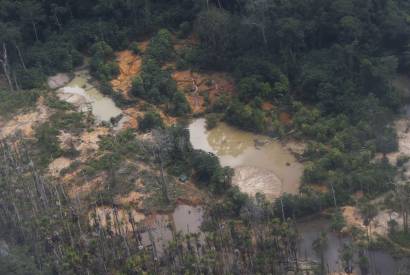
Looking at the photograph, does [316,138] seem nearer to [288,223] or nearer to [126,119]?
[288,223]

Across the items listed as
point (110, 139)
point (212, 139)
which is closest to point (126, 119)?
point (110, 139)

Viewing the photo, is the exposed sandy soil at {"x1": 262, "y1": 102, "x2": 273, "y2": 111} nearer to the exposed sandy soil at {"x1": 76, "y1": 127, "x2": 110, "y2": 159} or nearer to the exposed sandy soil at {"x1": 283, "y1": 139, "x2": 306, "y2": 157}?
the exposed sandy soil at {"x1": 283, "y1": 139, "x2": 306, "y2": 157}

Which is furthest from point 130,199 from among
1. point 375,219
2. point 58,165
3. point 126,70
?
point 126,70

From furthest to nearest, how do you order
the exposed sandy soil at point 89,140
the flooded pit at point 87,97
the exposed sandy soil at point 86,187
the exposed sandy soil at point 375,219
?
the flooded pit at point 87,97 → the exposed sandy soil at point 89,140 → the exposed sandy soil at point 86,187 → the exposed sandy soil at point 375,219

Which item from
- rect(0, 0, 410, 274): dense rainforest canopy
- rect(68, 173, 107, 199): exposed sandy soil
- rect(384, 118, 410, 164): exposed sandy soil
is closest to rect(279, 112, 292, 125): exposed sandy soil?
rect(0, 0, 410, 274): dense rainforest canopy

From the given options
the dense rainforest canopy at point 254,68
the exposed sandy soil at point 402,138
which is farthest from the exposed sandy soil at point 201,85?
the exposed sandy soil at point 402,138

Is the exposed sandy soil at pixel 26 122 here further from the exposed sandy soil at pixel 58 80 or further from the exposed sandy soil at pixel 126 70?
the exposed sandy soil at pixel 126 70

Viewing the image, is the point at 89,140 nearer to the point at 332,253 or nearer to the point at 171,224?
the point at 171,224

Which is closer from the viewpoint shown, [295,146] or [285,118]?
[295,146]
